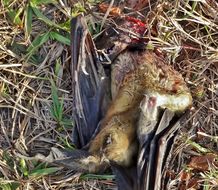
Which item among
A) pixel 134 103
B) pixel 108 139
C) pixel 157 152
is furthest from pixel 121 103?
pixel 157 152

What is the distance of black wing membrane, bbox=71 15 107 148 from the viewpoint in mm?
3566

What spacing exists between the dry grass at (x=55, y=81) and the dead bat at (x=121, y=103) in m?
0.27

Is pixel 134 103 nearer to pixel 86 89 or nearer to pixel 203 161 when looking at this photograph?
pixel 86 89

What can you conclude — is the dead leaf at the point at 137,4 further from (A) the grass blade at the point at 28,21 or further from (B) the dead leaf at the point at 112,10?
(A) the grass blade at the point at 28,21

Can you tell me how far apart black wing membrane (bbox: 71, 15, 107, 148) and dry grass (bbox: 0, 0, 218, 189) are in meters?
0.24

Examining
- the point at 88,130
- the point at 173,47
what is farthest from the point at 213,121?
the point at 88,130

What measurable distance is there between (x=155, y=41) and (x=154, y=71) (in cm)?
41

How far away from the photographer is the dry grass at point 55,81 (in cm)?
379

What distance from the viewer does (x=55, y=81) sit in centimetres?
384

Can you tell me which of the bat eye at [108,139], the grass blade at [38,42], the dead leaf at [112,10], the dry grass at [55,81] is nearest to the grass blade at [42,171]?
the dry grass at [55,81]

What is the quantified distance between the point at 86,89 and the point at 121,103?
0.32 m

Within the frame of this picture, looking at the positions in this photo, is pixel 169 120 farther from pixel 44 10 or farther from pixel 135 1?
pixel 44 10

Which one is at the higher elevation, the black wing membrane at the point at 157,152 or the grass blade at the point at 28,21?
the grass blade at the point at 28,21

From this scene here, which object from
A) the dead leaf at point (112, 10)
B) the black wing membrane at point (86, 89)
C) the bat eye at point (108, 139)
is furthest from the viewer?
the dead leaf at point (112, 10)
